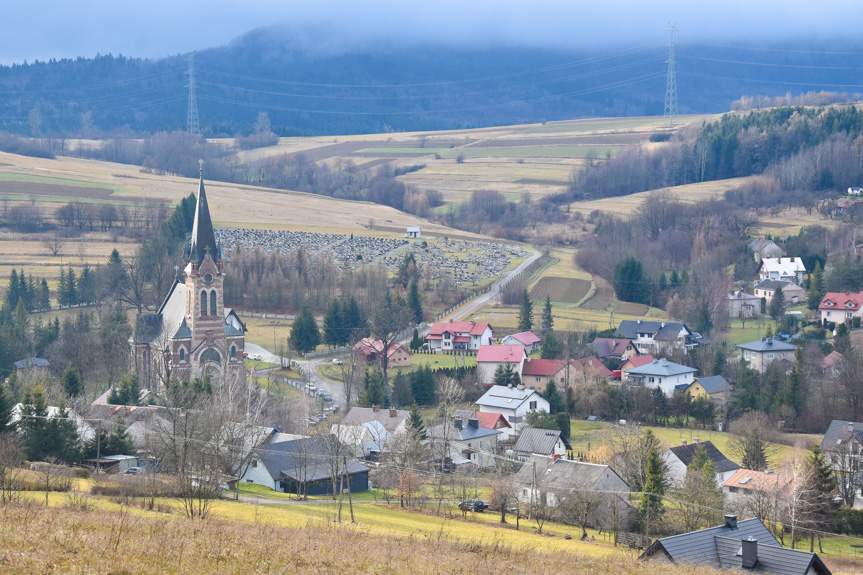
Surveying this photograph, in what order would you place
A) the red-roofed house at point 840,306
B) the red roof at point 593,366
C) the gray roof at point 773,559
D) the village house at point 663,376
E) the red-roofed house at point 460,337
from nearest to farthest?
the gray roof at point 773,559
the village house at point 663,376
the red roof at point 593,366
the red-roofed house at point 460,337
the red-roofed house at point 840,306

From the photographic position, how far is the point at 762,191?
138 meters

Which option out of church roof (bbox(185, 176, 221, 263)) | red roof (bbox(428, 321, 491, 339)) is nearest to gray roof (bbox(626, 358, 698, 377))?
red roof (bbox(428, 321, 491, 339))

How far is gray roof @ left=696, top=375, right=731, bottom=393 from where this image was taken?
224ft

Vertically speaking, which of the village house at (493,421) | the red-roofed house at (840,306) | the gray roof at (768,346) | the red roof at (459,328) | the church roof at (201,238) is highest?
the church roof at (201,238)

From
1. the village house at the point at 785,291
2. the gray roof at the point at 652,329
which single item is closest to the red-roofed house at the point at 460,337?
the gray roof at the point at 652,329

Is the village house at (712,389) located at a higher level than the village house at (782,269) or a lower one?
lower

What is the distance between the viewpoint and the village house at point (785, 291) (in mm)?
95294

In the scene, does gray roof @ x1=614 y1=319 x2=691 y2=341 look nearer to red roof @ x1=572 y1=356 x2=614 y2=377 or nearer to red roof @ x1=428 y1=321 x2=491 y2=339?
red roof @ x1=572 y1=356 x2=614 y2=377

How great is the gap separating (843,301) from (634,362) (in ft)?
77.1

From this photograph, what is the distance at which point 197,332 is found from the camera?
68.8 meters

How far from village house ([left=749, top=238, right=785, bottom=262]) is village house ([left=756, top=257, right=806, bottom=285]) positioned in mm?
2998

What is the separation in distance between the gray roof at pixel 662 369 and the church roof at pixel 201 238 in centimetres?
3105

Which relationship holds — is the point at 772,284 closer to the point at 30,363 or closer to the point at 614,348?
the point at 614,348

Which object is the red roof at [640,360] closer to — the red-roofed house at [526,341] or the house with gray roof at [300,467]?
the red-roofed house at [526,341]
